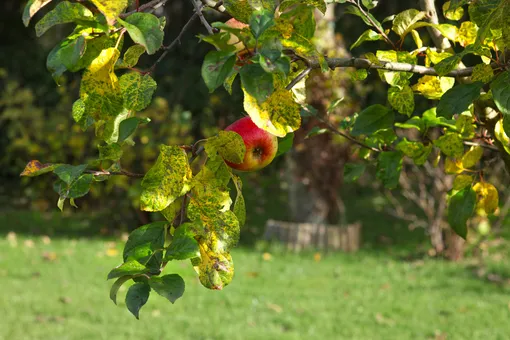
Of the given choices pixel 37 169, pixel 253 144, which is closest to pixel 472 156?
pixel 253 144

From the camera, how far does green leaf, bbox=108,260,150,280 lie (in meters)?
0.94

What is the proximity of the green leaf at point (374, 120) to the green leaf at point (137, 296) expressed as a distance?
0.69m

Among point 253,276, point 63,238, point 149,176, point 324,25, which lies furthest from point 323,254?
point 149,176

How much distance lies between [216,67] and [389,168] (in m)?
0.87

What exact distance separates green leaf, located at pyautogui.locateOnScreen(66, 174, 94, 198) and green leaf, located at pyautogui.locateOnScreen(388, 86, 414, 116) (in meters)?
0.60

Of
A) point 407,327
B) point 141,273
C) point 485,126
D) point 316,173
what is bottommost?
point 316,173

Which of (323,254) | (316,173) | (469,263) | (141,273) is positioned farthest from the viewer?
(316,173)

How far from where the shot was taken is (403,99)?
129cm

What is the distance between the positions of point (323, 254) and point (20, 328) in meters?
3.08

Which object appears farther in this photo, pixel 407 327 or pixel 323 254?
pixel 323 254

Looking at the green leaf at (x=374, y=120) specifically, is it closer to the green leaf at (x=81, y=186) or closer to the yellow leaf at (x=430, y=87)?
the yellow leaf at (x=430, y=87)

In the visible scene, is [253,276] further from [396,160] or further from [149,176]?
[149,176]

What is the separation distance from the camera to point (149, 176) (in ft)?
3.29

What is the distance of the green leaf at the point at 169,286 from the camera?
930 mm
